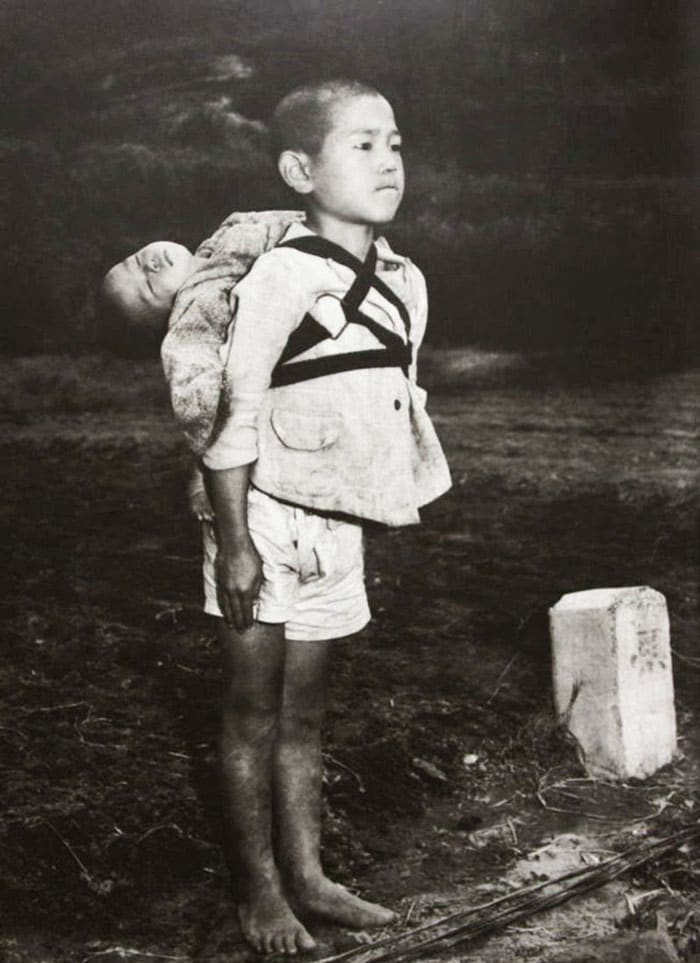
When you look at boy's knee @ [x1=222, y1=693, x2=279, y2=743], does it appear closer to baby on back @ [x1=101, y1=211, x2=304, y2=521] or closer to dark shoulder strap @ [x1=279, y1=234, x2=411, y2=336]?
baby on back @ [x1=101, y1=211, x2=304, y2=521]

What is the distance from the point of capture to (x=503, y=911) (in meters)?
2.95

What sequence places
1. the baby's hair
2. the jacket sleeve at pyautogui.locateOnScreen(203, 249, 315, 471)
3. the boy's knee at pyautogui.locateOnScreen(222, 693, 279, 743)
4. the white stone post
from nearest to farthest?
the jacket sleeve at pyautogui.locateOnScreen(203, 249, 315, 471), the boy's knee at pyautogui.locateOnScreen(222, 693, 279, 743), the baby's hair, the white stone post

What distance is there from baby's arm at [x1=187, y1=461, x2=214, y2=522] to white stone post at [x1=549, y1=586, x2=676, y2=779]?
1.31 metres

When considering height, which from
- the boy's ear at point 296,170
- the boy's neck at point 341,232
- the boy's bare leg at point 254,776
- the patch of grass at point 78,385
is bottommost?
the boy's bare leg at point 254,776

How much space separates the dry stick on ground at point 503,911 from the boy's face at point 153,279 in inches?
54.6

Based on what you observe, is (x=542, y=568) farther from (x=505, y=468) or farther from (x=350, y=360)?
(x=350, y=360)

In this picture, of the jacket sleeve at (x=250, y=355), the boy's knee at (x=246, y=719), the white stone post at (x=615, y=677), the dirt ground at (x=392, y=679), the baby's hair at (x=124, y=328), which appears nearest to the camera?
the jacket sleeve at (x=250, y=355)

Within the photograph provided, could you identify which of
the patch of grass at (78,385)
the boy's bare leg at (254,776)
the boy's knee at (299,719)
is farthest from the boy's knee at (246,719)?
the patch of grass at (78,385)

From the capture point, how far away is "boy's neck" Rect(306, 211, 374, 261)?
2.69 m

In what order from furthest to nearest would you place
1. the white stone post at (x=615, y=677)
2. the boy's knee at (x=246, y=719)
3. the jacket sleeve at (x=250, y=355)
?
1. the white stone post at (x=615, y=677)
2. the boy's knee at (x=246, y=719)
3. the jacket sleeve at (x=250, y=355)

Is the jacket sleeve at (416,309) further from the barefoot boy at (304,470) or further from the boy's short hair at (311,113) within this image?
the boy's short hair at (311,113)

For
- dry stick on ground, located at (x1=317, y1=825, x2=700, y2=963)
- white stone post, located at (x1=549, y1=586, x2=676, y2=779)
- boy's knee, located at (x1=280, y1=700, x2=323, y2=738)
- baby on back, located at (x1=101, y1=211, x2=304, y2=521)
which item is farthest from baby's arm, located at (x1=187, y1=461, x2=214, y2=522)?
white stone post, located at (x1=549, y1=586, x2=676, y2=779)

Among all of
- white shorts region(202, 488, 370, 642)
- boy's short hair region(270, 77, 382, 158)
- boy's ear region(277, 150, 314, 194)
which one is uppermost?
boy's short hair region(270, 77, 382, 158)

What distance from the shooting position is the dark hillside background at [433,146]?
288 centimetres
